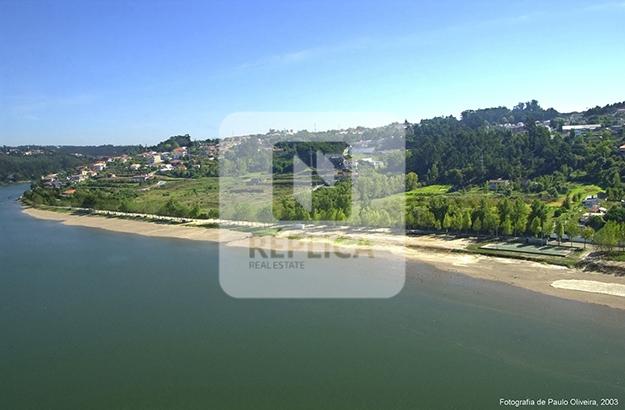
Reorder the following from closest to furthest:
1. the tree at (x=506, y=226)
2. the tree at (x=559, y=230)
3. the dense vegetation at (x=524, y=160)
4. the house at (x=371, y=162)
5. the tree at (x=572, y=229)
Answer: the tree at (x=572, y=229)
the tree at (x=559, y=230)
the tree at (x=506, y=226)
the dense vegetation at (x=524, y=160)
the house at (x=371, y=162)

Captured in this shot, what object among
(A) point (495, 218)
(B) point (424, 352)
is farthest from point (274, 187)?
(B) point (424, 352)

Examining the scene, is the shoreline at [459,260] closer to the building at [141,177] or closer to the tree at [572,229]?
the tree at [572,229]

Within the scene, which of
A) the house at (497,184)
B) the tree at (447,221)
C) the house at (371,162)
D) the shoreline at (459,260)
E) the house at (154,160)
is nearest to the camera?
the shoreline at (459,260)

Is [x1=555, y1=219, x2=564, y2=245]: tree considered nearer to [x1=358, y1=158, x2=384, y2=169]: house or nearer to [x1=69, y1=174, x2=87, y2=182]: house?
[x1=358, y1=158, x2=384, y2=169]: house

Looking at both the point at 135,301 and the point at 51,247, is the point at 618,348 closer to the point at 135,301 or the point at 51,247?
the point at 135,301

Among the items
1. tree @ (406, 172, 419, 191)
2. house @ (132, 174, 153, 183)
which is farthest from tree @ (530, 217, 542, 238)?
house @ (132, 174, 153, 183)

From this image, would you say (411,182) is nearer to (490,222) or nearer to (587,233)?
(490,222)

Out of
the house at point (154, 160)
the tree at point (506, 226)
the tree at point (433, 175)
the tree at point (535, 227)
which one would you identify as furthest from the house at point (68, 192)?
the tree at point (535, 227)
